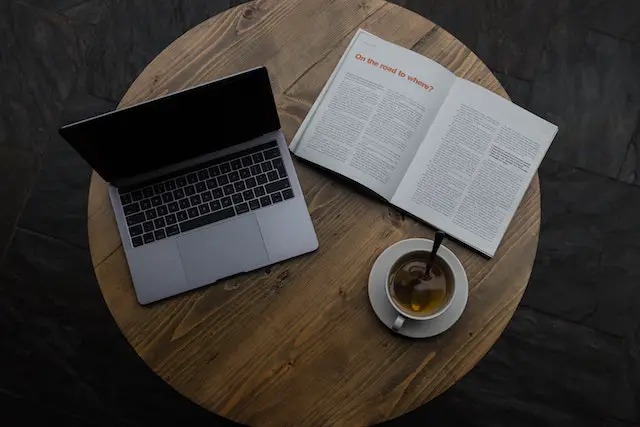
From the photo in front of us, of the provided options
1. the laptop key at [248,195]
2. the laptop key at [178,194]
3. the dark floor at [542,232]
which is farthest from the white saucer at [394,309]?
the dark floor at [542,232]

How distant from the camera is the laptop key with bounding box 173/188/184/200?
1.04m

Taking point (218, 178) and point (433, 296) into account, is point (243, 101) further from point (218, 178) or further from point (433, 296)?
point (433, 296)

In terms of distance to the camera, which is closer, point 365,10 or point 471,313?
point 471,313

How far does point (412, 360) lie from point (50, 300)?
3.01ft

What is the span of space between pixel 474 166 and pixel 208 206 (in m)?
0.43

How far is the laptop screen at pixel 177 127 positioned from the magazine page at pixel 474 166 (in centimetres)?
25

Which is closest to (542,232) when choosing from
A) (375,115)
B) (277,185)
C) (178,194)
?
(375,115)

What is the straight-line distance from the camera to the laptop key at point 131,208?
1032 millimetres

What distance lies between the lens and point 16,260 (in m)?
1.52

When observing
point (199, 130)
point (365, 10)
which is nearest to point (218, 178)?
point (199, 130)

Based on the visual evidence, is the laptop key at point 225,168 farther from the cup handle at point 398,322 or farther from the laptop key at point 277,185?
the cup handle at point 398,322

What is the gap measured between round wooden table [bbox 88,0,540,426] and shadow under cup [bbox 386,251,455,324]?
5cm

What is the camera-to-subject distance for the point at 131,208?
3.39 feet

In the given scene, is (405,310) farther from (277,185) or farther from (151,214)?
(151,214)
